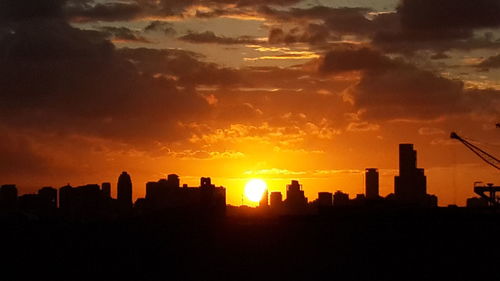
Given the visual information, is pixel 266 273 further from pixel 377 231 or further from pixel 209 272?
pixel 377 231

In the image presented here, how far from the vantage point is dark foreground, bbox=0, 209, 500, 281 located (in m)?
83.4

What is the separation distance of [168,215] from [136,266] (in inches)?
470

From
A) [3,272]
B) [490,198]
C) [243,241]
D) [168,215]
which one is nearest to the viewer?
[3,272]

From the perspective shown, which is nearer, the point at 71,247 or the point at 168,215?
the point at 71,247

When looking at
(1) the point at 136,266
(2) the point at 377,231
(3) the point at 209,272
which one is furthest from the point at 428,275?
(1) the point at 136,266

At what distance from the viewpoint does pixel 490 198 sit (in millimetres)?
143375

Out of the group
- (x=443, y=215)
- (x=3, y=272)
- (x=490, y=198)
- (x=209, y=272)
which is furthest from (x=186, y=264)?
(x=490, y=198)

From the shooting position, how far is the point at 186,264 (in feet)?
280

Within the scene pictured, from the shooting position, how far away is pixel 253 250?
86.8 m

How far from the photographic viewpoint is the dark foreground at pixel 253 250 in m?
83.4

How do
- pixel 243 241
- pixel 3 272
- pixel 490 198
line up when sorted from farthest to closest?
pixel 490 198
pixel 243 241
pixel 3 272

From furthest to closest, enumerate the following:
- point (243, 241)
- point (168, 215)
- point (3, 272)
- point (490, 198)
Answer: point (490, 198)
point (168, 215)
point (243, 241)
point (3, 272)

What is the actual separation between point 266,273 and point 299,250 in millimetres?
4746

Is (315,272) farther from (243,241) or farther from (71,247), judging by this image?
(71,247)
